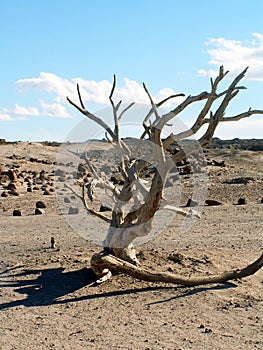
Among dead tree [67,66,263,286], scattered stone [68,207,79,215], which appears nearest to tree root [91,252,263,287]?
dead tree [67,66,263,286]

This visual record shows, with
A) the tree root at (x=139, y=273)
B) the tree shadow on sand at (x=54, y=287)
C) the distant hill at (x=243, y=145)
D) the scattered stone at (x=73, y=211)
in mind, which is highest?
the distant hill at (x=243, y=145)

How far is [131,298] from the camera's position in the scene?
18.7 feet

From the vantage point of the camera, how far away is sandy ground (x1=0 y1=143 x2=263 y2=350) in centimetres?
470

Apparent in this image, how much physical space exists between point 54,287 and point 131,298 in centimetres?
91

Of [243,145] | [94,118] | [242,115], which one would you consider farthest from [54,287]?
[243,145]

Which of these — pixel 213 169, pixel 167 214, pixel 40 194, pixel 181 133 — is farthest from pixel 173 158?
pixel 213 169

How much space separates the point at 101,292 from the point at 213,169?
16688 millimetres

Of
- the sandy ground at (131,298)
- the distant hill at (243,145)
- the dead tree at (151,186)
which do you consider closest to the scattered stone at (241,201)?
the sandy ground at (131,298)

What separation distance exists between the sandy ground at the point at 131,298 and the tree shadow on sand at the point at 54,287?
0.03ft

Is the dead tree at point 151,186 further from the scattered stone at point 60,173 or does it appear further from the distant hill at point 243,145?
the distant hill at point 243,145

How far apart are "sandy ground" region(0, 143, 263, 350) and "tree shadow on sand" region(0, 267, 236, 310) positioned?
0.03ft

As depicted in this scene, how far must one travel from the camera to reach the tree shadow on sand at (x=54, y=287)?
5.73 m

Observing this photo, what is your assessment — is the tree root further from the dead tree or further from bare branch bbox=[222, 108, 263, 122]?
bare branch bbox=[222, 108, 263, 122]

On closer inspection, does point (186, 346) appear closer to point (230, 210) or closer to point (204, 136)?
point (204, 136)
